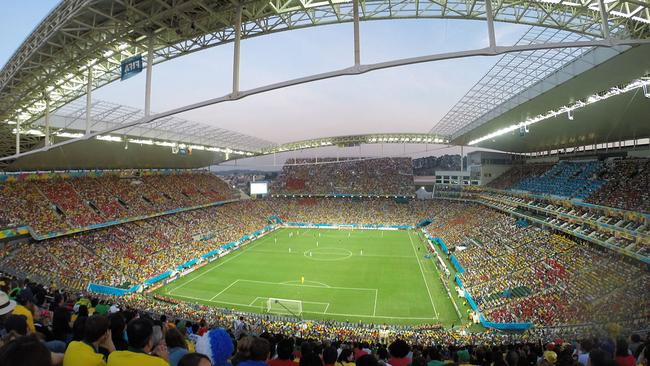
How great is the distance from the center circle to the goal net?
476 inches

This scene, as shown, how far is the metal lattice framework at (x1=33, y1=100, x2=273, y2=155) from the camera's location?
23.8 m

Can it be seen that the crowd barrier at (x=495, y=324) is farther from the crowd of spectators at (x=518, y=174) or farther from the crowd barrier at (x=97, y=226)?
the crowd barrier at (x=97, y=226)

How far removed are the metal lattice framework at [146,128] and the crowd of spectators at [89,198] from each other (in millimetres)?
7771

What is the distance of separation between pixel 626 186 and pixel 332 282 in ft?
70.9

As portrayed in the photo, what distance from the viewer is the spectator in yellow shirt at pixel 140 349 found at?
2.25m

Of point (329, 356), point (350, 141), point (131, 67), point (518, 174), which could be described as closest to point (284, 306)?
point (131, 67)

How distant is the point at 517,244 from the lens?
1111 inches

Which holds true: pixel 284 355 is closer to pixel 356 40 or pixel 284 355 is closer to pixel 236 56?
pixel 356 40

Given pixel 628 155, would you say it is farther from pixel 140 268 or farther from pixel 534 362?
pixel 140 268

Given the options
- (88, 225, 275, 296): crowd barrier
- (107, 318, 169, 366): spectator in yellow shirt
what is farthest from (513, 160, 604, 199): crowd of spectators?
(107, 318, 169, 366): spectator in yellow shirt

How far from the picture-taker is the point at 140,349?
3.04 metres

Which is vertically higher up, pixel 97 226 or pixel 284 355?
pixel 284 355

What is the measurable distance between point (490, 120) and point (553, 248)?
10985mm

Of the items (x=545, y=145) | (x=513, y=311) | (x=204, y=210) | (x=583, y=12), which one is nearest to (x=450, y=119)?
(x=545, y=145)
